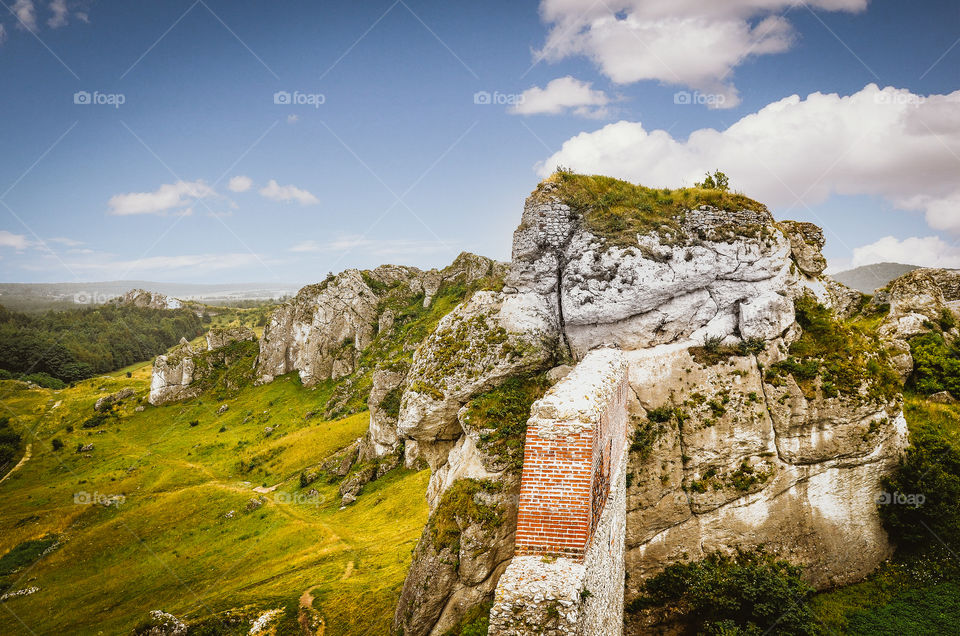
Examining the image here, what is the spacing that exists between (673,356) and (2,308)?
213294 millimetres

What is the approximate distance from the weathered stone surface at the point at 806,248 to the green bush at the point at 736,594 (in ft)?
41.6

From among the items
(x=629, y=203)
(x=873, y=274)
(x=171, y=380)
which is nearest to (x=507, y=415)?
(x=629, y=203)

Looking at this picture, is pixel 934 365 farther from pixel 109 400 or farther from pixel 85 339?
pixel 85 339

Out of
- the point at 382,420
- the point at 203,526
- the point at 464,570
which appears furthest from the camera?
the point at 382,420

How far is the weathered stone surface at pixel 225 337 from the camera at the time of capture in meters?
85.2

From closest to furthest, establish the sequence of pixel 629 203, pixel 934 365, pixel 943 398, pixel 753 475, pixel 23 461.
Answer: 1. pixel 753 475
2. pixel 629 203
3. pixel 943 398
4. pixel 934 365
5. pixel 23 461

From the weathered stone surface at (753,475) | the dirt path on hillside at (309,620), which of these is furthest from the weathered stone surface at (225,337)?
the weathered stone surface at (753,475)

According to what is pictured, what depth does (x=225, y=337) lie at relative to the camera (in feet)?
283

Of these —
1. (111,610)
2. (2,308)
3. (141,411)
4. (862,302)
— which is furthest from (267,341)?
(2,308)

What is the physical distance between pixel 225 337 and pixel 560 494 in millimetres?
92497

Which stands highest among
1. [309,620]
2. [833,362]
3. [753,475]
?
[833,362]

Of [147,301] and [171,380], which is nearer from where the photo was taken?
[171,380]

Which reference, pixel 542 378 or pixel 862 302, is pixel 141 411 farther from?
pixel 862 302

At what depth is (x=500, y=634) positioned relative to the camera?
8141 millimetres
